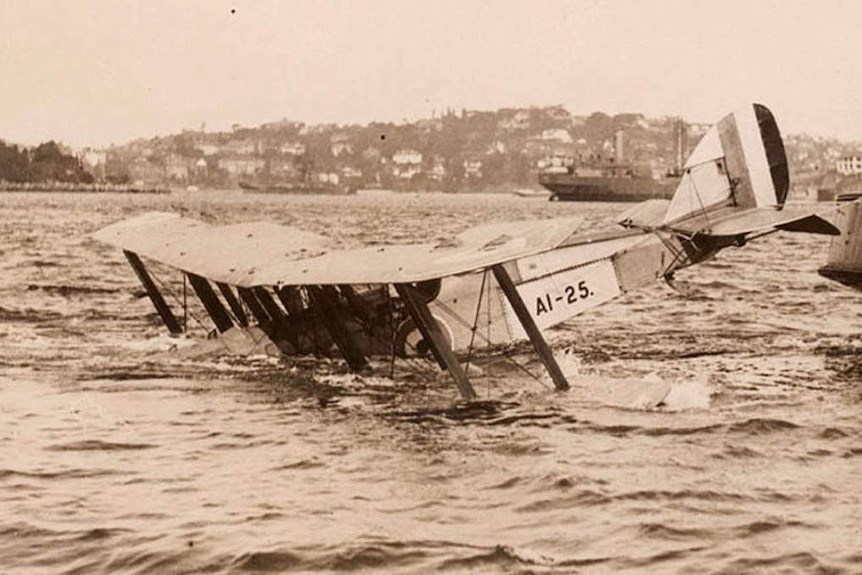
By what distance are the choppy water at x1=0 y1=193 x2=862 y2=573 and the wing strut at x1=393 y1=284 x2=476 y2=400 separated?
273 millimetres

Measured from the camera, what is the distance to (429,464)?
9539mm

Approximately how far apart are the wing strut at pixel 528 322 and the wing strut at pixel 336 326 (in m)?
2.64

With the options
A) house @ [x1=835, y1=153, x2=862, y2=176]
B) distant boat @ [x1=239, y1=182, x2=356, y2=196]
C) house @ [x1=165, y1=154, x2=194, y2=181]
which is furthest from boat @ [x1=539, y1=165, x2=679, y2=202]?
house @ [x1=165, y1=154, x2=194, y2=181]

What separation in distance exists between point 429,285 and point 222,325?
407cm

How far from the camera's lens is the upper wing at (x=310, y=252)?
1138 centimetres

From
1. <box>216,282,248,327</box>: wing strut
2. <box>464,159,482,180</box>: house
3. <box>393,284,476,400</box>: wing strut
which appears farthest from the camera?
<box>464,159,482,180</box>: house

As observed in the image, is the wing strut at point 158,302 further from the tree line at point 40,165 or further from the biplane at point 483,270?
the tree line at point 40,165

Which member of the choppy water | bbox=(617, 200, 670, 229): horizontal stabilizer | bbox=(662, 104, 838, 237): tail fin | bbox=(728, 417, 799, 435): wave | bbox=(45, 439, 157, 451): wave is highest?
bbox=(662, 104, 838, 237): tail fin

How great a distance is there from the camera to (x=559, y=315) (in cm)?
1490

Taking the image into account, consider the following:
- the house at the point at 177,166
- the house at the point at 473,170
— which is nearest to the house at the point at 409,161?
the house at the point at 473,170

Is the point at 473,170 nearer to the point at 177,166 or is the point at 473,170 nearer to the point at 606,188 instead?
the point at 177,166

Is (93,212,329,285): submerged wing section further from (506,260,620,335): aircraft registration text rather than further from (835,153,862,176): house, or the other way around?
(835,153,862,176): house

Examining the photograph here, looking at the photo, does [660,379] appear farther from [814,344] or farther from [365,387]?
[814,344]

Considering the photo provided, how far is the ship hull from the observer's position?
122m
